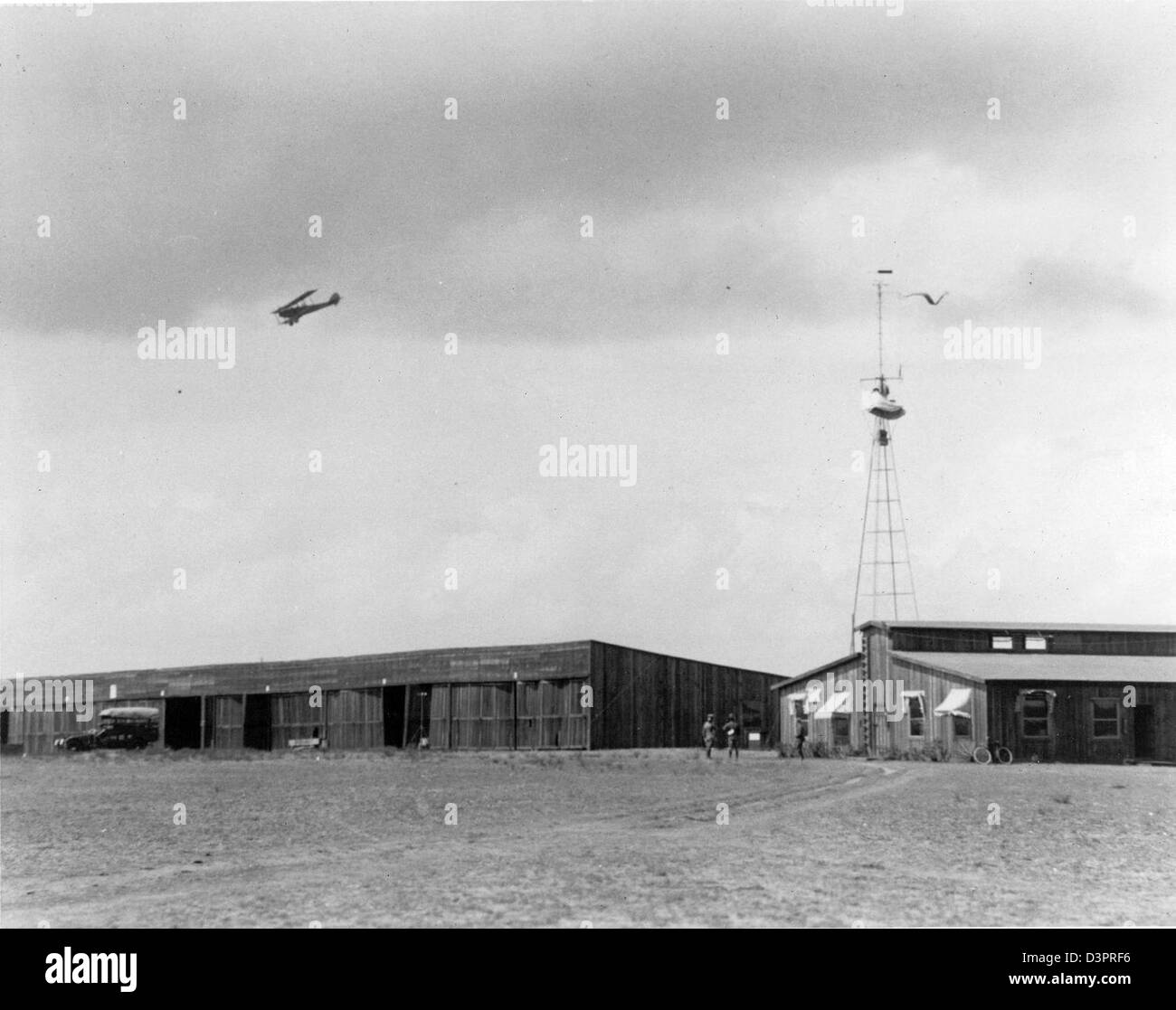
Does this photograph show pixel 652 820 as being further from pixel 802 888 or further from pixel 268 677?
pixel 268 677

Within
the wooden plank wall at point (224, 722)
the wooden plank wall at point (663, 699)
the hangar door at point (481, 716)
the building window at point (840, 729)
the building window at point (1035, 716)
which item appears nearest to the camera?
the building window at point (1035, 716)

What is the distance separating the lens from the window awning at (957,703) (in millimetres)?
46594

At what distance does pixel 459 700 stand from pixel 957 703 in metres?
22.2

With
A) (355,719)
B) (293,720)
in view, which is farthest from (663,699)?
(293,720)

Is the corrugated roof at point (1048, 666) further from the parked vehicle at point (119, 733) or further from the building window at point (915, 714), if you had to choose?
the parked vehicle at point (119, 733)

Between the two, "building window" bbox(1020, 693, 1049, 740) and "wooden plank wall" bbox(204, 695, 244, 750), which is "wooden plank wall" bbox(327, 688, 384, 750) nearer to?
"wooden plank wall" bbox(204, 695, 244, 750)

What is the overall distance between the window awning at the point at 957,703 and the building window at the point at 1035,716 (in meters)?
1.83

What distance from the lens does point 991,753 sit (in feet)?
149

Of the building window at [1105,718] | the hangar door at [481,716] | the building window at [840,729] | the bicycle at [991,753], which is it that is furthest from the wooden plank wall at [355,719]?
the building window at [1105,718]

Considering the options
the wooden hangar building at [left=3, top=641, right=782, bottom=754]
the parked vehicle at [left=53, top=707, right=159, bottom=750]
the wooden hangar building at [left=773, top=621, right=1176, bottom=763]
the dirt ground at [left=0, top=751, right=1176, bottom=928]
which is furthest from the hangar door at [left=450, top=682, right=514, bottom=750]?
the dirt ground at [left=0, top=751, right=1176, bottom=928]

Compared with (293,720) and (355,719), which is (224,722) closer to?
(293,720)

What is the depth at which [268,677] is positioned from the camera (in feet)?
218
